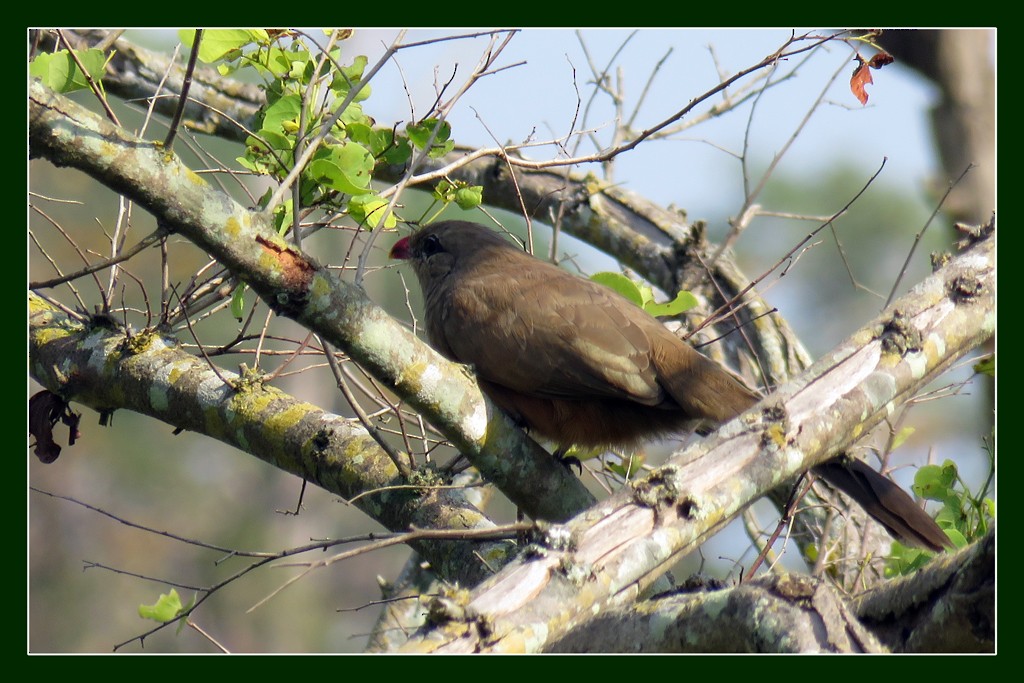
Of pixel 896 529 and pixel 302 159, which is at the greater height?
pixel 302 159

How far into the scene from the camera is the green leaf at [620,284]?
4238 mm

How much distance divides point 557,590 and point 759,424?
92cm

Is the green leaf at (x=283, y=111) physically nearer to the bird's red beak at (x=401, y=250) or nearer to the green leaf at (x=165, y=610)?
the green leaf at (x=165, y=610)

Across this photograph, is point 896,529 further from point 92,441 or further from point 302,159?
point 92,441

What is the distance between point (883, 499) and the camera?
3.92m

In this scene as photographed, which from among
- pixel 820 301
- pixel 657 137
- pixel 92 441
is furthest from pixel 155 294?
pixel 657 137

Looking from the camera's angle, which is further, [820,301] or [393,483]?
[820,301]

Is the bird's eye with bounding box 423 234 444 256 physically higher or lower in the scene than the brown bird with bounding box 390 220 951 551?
higher

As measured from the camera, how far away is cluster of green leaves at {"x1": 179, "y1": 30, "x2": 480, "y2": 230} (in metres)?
3.43

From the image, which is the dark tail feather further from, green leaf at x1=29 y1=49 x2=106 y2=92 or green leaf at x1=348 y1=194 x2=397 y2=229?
green leaf at x1=29 y1=49 x2=106 y2=92

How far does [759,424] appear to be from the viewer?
3.00 metres

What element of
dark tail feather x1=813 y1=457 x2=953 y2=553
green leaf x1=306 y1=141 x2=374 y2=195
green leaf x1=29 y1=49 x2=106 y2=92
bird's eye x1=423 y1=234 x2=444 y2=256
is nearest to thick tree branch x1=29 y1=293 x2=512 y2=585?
green leaf x1=306 y1=141 x2=374 y2=195

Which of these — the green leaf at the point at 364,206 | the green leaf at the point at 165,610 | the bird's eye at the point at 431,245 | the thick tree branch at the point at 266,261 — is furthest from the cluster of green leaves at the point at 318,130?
the bird's eye at the point at 431,245

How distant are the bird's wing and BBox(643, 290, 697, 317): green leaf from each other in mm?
49
